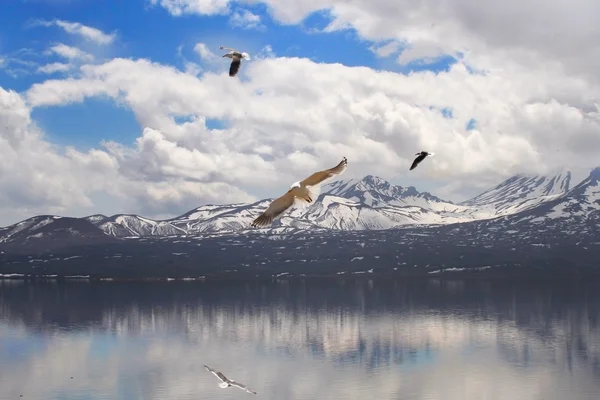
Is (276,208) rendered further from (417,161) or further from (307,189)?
(417,161)

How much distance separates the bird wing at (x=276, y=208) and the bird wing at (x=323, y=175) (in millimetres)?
358

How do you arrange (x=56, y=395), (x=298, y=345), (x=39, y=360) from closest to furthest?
(x=56, y=395) < (x=39, y=360) < (x=298, y=345)

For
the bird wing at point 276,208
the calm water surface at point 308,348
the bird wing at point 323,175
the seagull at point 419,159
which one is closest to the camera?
the bird wing at point 323,175

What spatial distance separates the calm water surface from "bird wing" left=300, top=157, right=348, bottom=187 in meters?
48.2

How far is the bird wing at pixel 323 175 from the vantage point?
1235 centimetres

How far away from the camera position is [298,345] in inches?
3509

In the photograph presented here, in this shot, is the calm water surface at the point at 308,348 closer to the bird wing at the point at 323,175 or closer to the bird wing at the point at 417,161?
the bird wing at the point at 417,161

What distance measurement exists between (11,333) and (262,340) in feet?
130

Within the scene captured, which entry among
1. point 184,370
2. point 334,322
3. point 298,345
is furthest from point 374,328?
point 184,370

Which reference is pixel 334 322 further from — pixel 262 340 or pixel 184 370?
pixel 184 370

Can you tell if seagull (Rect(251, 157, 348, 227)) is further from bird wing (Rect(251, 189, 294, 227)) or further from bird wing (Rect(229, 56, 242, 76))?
bird wing (Rect(229, 56, 242, 76))

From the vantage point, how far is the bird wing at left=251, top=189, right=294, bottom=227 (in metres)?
12.8

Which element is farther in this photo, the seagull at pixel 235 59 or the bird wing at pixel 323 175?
the seagull at pixel 235 59

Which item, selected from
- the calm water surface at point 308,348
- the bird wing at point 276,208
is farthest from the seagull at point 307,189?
the calm water surface at point 308,348
